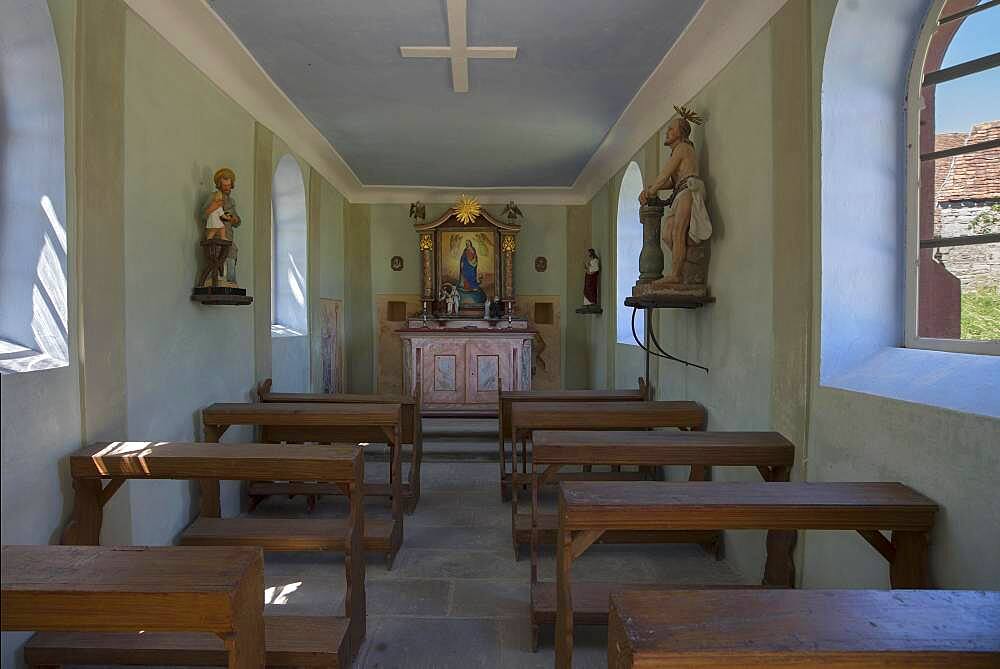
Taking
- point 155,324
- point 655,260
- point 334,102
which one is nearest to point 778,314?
point 655,260

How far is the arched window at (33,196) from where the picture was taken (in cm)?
299

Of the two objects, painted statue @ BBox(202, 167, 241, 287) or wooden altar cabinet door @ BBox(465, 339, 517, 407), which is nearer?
painted statue @ BBox(202, 167, 241, 287)

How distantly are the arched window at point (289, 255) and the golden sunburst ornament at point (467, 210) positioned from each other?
2.80m

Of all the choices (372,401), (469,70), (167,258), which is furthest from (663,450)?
(469,70)

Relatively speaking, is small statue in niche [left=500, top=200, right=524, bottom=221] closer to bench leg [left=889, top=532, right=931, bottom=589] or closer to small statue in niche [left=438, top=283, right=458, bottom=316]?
small statue in niche [left=438, top=283, right=458, bottom=316]

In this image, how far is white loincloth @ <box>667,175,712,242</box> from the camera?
4.38 meters

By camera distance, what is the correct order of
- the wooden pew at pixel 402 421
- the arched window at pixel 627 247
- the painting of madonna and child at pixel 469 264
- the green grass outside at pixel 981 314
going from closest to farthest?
1. the green grass outside at pixel 981 314
2. the wooden pew at pixel 402 421
3. the arched window at pixel 627 247
4. the painting of madonna and child at pixel 469 264

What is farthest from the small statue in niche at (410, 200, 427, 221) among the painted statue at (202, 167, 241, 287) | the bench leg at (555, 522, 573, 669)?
the bench leg at (555, 522, 573, 669)

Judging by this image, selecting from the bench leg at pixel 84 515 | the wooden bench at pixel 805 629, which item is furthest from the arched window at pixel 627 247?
the wooden bench at pixel 805 629

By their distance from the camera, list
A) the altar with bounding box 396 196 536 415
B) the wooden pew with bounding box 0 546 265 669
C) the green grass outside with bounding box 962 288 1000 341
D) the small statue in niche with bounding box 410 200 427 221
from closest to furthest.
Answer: the wooden pew with bounding box 0 546 265 669 → the green grass outside with bounding box 962 288 1000 341 → the altar with bounding box 396 196 536 415 → the small statue in niche with bounding box 410 200 427 221

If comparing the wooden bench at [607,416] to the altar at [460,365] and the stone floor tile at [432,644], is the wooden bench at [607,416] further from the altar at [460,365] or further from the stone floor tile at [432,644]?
the altar at [460,365]

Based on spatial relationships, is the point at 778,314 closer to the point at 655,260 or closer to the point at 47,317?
the point at 655,260

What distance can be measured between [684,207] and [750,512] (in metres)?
2.66

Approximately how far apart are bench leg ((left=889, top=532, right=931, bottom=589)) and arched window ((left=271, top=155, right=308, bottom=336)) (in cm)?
598
